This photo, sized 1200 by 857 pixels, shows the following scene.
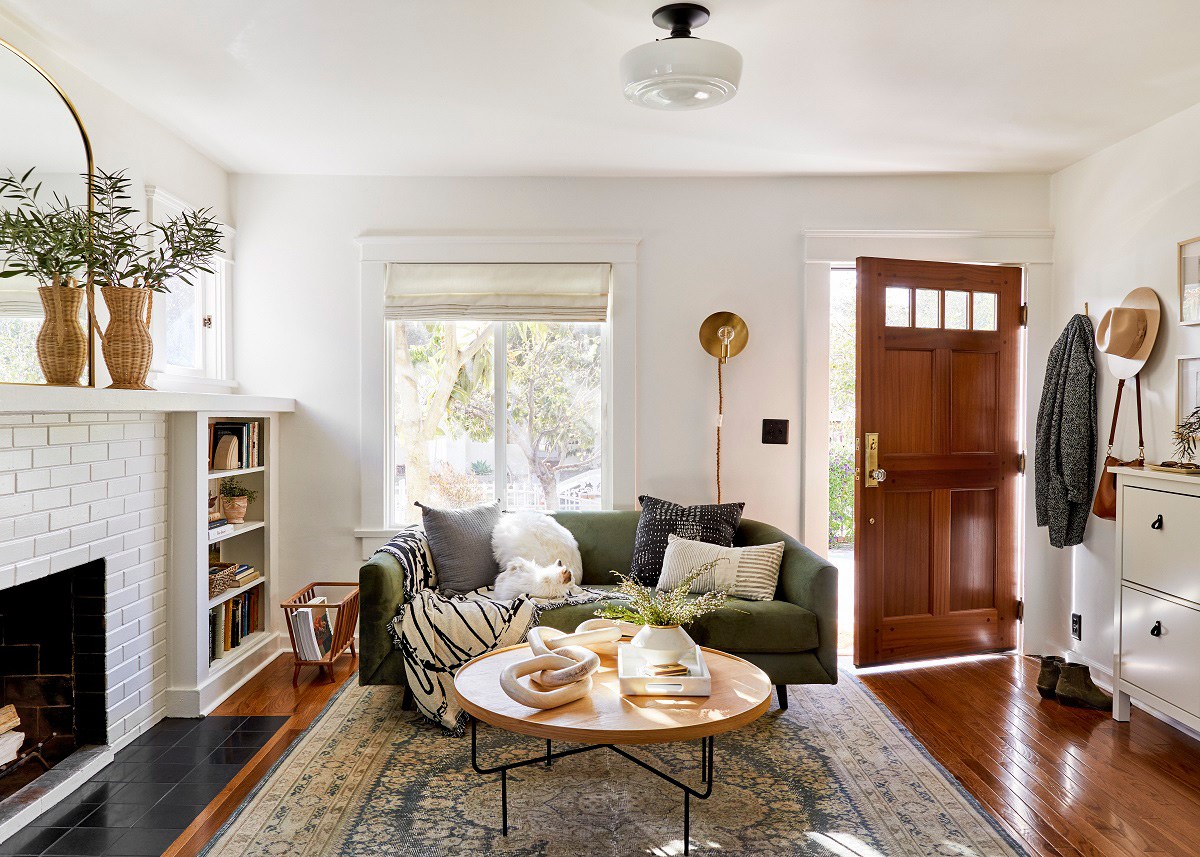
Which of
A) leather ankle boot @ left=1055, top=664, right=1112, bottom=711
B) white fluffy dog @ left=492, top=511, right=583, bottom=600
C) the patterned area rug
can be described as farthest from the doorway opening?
the patterned area rug

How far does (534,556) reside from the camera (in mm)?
3633

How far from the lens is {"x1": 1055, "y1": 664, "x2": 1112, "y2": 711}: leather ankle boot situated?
3379mm

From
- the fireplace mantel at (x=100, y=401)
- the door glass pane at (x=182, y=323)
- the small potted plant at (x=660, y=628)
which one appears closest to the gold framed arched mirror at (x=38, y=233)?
the fireplace mantel at (x=100, y=401)

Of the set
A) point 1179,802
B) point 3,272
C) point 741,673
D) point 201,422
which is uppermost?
point 3,272

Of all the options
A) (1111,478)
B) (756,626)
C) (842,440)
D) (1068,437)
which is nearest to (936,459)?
(1068,437)

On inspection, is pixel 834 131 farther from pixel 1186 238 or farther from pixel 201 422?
pixel 201 422

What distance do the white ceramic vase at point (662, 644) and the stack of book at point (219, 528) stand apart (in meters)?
2.17

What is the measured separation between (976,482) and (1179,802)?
1808 mm

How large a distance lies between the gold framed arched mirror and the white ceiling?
244 mm

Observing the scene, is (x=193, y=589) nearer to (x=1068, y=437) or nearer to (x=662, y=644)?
(x=662, y=644)

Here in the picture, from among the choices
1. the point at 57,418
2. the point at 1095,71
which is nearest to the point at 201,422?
the point at 57,418

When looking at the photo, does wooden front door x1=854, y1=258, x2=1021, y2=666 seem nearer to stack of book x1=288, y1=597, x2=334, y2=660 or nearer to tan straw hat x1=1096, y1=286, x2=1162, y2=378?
tan straw hat x1=1096, y1=286, x2=1162, y2=378

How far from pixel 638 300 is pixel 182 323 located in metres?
2.27

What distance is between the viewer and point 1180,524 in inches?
114
